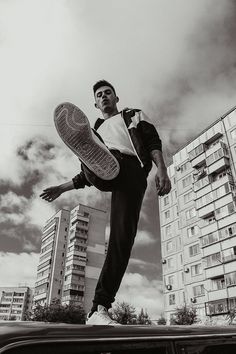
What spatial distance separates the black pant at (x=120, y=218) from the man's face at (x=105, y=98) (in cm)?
65

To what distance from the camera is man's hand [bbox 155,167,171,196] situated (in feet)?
9.38

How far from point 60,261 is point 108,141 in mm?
73593

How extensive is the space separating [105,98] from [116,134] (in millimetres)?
501

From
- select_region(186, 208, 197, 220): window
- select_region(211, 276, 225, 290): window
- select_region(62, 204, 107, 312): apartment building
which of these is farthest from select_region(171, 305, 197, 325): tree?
select_region(62, 204, 107, 312): apartment building

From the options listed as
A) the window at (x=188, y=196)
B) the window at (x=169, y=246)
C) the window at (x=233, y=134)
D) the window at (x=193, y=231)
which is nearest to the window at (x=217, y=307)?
the window at (x=193, y=231)

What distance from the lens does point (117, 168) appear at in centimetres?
288

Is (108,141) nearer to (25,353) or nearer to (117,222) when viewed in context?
(117,222)

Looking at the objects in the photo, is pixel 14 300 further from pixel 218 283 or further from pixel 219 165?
pixel 219 165

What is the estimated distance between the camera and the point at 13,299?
502 feet

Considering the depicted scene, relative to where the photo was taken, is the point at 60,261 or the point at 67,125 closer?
the point at 67,125

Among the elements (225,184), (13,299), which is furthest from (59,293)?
(13,299)

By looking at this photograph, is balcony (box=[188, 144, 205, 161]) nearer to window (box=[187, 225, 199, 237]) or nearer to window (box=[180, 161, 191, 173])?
window (box=[180, 161, 191, 173])

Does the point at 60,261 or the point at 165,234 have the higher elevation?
the point at 60,261

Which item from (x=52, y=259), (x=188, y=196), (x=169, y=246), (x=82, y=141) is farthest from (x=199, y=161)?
(x=52, y=259)
